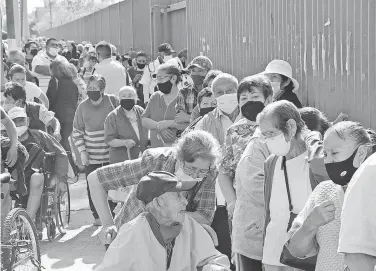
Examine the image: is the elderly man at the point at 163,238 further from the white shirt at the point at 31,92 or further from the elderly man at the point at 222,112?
the white shirt at the point at 31,92

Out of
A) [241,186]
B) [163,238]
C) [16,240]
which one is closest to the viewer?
[163,238]

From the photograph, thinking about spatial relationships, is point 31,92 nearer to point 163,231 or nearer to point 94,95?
point 94,95

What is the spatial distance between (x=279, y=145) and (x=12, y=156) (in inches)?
163

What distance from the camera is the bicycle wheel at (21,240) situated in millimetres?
8102

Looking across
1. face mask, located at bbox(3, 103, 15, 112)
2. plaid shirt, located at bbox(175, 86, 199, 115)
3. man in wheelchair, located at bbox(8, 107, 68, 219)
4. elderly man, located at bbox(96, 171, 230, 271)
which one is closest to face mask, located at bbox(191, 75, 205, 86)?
plaid shirt, located at bbox(175, 86, 199, 115)

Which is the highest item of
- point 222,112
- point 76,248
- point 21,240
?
point 222,112

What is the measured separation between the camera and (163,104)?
1084 cm

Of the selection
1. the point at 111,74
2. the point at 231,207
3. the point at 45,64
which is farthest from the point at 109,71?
the point at 231,207

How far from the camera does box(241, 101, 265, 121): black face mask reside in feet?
22.6

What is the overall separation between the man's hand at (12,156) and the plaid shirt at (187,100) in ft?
6.48

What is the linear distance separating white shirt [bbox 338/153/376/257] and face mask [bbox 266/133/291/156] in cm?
195

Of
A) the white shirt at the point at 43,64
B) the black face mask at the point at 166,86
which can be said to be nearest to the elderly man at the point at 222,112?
the black face mask at the point at 166,86

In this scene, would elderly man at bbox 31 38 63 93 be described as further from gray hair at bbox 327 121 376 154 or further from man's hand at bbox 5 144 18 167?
gray hair at bbox 327 121 376 154

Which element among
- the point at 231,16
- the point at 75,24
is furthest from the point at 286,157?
the point at 75,24
